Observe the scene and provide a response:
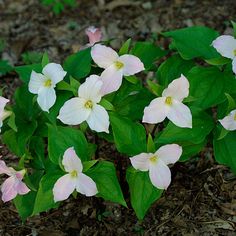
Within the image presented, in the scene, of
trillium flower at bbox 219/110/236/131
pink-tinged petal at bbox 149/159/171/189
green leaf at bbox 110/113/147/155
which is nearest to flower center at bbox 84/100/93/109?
green leaf at bbox 110/113/147/155

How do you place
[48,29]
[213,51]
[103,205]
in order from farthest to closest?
1. [48,29]
2. [103,205]
3. [213,51]

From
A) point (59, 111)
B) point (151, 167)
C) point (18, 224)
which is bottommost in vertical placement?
point (18, 224)

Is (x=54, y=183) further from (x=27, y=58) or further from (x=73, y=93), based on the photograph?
(x=27, y=58)

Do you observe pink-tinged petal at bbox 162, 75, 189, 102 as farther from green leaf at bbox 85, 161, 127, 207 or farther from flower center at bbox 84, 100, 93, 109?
green leaf at bbox 85, 161, 127, 207

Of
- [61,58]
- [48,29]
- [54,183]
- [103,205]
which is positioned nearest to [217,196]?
[103,205]

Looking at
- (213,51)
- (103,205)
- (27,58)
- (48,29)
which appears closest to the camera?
(213,51)

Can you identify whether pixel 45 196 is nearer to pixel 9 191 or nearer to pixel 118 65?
pixel 9 191

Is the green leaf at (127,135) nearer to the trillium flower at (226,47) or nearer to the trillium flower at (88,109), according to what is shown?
the trillium flower at (88,109)
